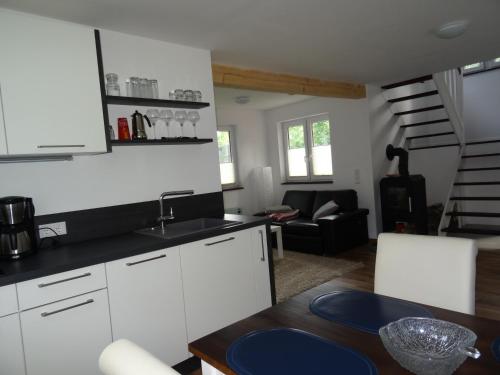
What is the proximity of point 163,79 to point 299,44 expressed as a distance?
3.97 ft

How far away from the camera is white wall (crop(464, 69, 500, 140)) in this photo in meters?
5.71

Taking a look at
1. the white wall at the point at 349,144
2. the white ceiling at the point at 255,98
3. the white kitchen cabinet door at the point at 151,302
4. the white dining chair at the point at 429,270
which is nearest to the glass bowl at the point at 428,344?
the white dining chair at the point at 429,270

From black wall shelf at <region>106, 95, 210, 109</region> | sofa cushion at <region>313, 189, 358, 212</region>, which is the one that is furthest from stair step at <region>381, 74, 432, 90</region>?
black wall shelf at <region>106, 95, 210, 109</region>

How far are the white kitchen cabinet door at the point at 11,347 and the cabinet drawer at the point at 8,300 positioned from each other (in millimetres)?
26

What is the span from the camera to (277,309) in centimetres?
130

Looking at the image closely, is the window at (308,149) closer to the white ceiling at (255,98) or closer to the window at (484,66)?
the white ceiling at (255,98)

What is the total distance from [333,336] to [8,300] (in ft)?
4.79

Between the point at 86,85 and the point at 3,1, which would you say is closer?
the point at 3,1

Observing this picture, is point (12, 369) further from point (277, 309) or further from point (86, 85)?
point (86, 85)

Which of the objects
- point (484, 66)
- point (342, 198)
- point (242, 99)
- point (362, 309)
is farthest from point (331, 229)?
point (484, 66)

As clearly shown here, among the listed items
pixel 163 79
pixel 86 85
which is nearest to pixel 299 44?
pixel 163 79

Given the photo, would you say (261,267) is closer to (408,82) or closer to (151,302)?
(151,302)

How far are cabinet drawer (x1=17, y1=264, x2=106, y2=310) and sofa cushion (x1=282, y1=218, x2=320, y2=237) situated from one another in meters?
3.26

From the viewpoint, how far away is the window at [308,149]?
5984 mm
